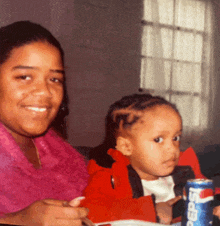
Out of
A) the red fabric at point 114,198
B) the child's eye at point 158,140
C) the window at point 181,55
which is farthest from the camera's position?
the window at point 181,55

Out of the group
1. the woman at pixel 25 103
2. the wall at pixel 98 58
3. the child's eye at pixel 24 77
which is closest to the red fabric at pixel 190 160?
the wall at pixel 98 58

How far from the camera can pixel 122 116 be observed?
0.84 meters

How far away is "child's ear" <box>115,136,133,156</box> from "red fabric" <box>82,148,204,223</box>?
0.02 meters

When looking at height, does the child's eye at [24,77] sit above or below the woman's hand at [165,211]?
above

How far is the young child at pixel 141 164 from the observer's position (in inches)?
28.8

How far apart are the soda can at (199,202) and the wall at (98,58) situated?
308 mm

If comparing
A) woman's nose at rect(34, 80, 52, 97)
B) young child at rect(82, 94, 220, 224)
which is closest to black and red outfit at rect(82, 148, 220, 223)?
young child at rect(82, 94, 220, 224)

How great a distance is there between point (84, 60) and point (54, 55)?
5.6 inches

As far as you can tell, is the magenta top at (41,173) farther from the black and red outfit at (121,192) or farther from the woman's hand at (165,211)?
the woman's hand at (165,211)

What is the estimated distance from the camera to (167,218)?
751mm

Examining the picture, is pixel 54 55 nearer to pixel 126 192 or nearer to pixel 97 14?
pixel 97 14

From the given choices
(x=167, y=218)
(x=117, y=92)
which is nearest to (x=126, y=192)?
(x=167, y=218)

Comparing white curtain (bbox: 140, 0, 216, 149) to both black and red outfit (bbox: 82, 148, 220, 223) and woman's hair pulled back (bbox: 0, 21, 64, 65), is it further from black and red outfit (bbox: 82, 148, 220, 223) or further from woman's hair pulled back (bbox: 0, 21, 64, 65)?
woman's hair pulled back (bbox: 0, 21, 64, 65)

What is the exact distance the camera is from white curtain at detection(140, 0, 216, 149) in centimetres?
92
